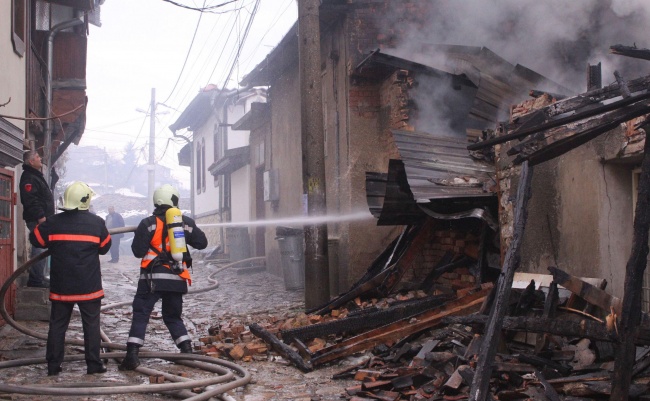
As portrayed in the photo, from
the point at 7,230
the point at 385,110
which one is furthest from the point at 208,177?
the point at 7,230

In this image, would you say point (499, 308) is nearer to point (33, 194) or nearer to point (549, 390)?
point (549, 390)

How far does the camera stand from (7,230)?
8.02 metres

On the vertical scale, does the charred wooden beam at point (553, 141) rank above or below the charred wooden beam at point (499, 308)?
above

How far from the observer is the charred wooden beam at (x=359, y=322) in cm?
673

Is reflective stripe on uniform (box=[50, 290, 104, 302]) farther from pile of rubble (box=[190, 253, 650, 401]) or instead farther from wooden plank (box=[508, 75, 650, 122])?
wooden plank (box=[508, 75, 650, 122])

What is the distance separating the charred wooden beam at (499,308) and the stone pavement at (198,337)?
1488 millimetres

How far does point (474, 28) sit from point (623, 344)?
8414 mm

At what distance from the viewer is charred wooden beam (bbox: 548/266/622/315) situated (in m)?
4.69

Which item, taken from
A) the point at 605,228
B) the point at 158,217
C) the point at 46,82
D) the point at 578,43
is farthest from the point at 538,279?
the point at 46,82

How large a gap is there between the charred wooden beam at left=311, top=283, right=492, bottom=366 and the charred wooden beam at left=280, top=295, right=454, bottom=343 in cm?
39

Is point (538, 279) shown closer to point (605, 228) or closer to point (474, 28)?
point (605, 228)

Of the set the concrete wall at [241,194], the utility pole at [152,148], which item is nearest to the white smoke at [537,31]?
the concrete wall at [241,194]

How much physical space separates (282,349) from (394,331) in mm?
1127

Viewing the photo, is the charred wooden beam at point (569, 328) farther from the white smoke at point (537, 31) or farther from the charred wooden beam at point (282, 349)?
the white smoke at point (537, 31)
